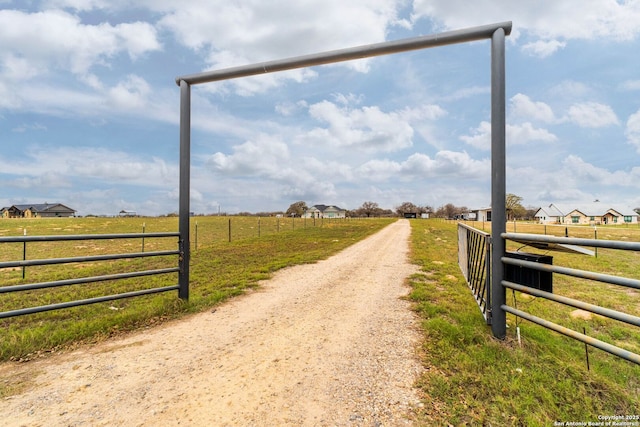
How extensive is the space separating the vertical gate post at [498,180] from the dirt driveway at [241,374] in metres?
1.11

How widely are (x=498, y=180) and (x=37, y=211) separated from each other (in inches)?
4672

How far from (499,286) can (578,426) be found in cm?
173

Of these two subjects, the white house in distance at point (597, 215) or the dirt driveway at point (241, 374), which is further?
the white house in distance at point (597, 215)

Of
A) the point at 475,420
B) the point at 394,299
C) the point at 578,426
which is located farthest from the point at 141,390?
the point at 394,299

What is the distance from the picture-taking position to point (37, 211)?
8506cm

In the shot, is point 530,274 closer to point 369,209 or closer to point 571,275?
point 571,275

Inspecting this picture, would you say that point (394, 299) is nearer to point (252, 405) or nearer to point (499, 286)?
point (499, 286)

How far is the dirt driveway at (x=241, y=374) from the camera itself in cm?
235

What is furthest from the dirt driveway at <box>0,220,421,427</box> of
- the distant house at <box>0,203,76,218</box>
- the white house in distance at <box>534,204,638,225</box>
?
the distant house at <box>0,203,76,218</box>

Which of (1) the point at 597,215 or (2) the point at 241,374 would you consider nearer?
(2) the point at 241,374

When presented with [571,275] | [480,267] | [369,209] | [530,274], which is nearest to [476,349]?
[530,274]

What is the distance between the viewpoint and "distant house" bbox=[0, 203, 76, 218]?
8204 cm

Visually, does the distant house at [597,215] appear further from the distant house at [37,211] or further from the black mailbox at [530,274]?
the distant house at [37,211]

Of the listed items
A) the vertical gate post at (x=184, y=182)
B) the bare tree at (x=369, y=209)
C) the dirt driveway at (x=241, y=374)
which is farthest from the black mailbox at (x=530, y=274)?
the bare tree at (x=369, y=209)
